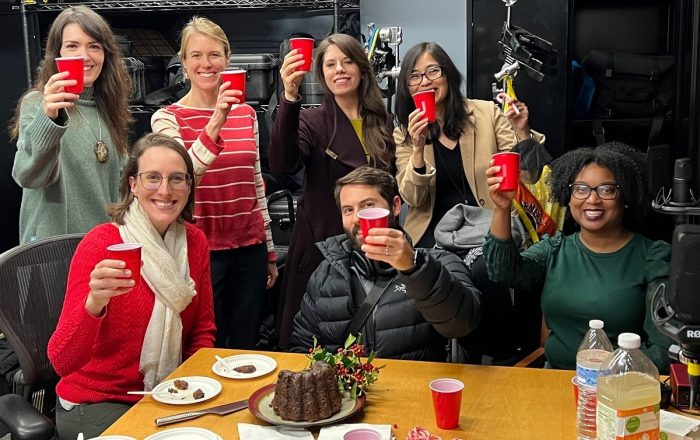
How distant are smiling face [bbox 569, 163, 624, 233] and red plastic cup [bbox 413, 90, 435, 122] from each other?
2.03ft

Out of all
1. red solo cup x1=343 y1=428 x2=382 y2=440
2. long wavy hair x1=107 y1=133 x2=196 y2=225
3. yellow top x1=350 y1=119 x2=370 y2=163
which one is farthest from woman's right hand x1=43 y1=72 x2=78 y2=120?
red solo cup x1=343 y1=428 x2=382 y2=440

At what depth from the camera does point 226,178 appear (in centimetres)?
319

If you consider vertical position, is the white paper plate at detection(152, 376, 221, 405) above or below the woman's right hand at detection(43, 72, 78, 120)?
below

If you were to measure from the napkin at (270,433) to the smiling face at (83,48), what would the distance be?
1642 millimetres

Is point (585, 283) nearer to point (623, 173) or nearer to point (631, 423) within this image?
point (623, 173)

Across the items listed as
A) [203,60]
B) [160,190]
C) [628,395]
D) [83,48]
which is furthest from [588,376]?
[83,48]

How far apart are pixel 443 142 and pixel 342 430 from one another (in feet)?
5.16

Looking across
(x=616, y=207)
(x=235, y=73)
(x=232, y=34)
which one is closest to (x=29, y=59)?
A: (x=232, y=34)

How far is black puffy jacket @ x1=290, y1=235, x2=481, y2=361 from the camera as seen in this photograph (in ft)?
7.30

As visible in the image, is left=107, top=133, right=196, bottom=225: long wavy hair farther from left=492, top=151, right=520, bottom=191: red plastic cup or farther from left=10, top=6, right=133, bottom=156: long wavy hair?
left=492, top=151, right=520, bottom=191: red plastic cup

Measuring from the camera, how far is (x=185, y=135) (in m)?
3.12

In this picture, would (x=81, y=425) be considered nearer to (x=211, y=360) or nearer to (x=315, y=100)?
(x=211, y=360)

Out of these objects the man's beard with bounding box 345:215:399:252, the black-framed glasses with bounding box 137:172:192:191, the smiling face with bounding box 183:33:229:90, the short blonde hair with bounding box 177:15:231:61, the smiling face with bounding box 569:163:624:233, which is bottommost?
the man's beard with bounding box 345:215:399:252

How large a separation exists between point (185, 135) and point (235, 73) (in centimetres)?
39
